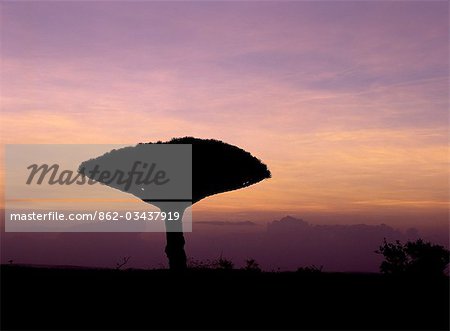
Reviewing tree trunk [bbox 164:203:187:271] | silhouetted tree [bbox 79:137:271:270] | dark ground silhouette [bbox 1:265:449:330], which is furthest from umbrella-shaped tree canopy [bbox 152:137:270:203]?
dark ground silhouette [bbox 1:265:449:330]

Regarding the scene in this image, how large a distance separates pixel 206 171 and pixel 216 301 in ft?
26.8

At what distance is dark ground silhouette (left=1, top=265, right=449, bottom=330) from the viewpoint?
16.9m

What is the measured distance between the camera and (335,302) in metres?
19.7

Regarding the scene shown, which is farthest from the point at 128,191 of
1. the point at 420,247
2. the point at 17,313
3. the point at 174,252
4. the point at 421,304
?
the point at 420,247

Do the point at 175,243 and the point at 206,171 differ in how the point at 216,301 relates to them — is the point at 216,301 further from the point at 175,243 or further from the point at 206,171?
the point at 206,171

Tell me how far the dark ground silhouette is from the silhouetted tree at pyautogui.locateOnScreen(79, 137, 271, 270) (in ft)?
6.66

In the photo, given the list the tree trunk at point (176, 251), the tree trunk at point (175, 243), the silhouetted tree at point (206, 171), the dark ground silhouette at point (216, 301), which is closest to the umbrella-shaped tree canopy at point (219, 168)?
the silhouetted tree at point (206, 171)

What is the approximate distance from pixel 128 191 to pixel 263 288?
9.00 m

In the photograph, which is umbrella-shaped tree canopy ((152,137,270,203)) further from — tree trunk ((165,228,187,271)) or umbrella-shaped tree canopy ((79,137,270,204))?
tree trunk ((165,228,187,271))

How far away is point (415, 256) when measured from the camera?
121ft

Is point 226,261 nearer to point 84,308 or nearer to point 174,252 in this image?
point 174,252

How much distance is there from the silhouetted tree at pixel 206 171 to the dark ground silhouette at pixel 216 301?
2.03 meters

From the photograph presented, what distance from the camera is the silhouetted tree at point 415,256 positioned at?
1446 inches

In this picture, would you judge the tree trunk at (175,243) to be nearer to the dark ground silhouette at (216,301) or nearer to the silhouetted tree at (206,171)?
the silhouetted tree at (206,171)
